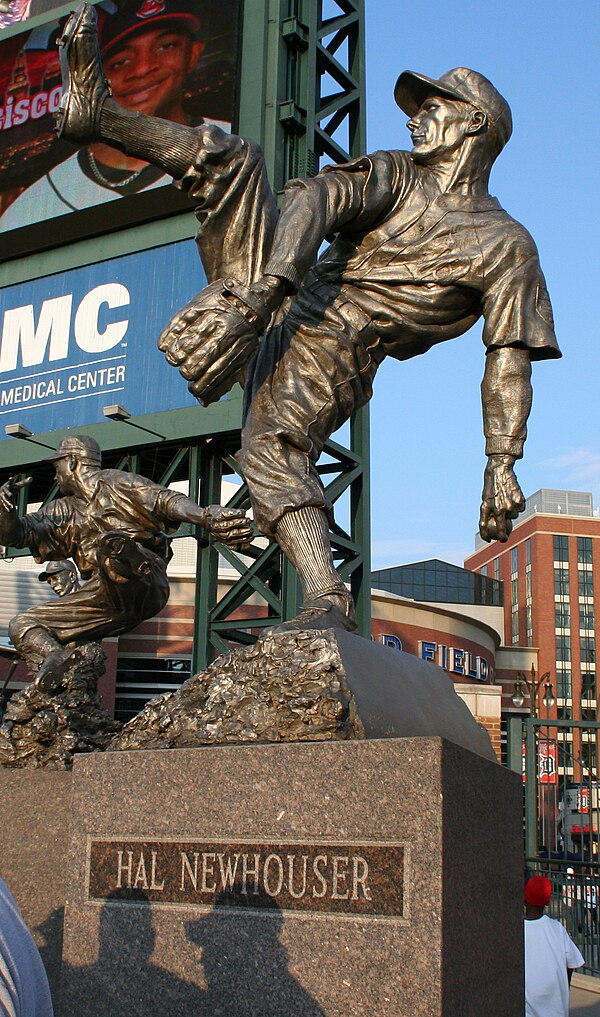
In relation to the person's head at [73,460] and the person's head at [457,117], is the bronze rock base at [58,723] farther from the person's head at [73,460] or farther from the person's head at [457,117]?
the person's head at [457,117]

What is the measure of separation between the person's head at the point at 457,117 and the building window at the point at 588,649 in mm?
74920

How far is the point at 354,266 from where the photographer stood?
396cm

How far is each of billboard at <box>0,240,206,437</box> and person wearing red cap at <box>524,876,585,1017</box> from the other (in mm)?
10318

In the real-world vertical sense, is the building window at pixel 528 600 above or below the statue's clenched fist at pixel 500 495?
above

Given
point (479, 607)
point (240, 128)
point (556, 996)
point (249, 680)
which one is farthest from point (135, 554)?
point (479, 607)

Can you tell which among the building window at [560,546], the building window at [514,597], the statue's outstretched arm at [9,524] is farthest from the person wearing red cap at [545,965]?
the building window at [514,597]

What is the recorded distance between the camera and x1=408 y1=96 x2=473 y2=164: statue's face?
3.98 meters

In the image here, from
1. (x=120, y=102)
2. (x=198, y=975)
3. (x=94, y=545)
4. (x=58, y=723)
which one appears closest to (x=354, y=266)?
(x=94, y=545)

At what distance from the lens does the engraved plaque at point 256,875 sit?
269 cm

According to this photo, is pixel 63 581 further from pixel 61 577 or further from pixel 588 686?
pixel 588 686

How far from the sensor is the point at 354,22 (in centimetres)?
1639

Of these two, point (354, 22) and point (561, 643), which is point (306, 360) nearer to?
point (354, 22)

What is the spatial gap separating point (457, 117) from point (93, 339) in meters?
12.4

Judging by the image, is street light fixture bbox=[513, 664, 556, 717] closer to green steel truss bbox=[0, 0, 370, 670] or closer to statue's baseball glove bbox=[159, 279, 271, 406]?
green steel truss bbox=[0, 0, 370, 670]
